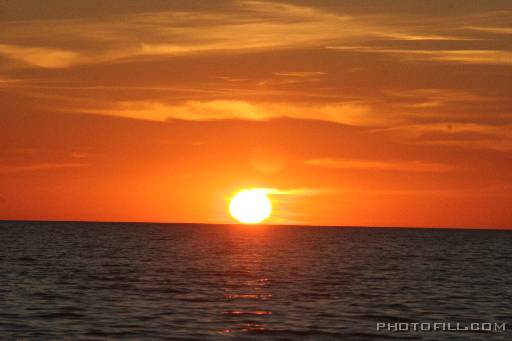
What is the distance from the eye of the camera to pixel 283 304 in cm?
5259

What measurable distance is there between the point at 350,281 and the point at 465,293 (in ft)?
36.7

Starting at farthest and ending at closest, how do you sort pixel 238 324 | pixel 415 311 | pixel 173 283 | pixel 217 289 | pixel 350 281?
pixel 350 281, pixel 173 283, pixel 217 289, pixel 415 311, pixel 238 324

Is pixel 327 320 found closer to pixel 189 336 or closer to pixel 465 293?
pixel 189 336

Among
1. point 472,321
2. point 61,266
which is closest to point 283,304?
point 472,321

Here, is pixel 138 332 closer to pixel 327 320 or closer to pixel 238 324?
pixel 238 324

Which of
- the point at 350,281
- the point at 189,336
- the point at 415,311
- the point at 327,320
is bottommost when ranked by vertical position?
the point at 189,336

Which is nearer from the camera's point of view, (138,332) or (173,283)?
(138,332)

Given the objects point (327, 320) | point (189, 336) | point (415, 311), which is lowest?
point (189, 336)

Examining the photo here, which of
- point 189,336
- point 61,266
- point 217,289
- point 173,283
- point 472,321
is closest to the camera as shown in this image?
point 189,336

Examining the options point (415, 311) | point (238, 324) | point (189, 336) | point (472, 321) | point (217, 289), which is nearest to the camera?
point (189, 336)

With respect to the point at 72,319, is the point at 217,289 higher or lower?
higher

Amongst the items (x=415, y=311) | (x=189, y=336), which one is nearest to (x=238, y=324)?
(x=189, y=336)

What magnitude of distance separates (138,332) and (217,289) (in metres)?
20.8

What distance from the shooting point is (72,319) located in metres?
45.1
